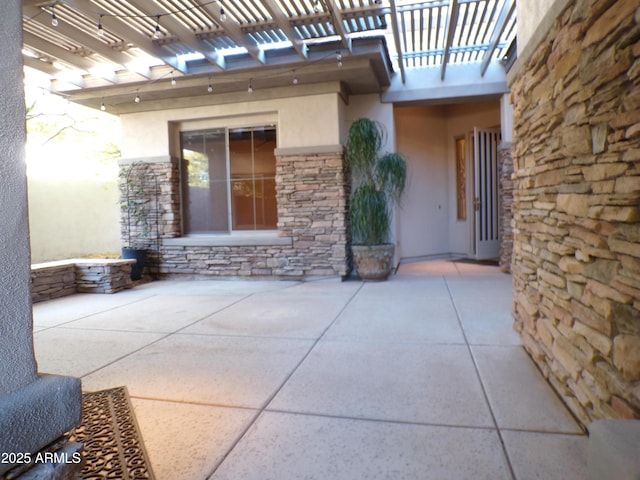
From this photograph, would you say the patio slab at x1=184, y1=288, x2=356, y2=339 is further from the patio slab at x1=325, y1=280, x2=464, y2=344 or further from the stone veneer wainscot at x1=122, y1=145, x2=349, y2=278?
the stone veneer wainscot at x1=122, y1=145, x2=349, y2=278

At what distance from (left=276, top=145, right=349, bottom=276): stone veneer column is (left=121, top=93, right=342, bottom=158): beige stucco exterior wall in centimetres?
20

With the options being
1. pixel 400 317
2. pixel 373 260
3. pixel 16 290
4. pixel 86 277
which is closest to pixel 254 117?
pixel 373 260

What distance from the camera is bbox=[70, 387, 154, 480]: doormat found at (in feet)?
5.13

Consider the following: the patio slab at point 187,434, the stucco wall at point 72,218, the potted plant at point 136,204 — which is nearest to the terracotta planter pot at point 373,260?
the potted plant at point 136,204

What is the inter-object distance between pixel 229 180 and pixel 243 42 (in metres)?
2.30

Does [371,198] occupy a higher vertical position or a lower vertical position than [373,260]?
higher

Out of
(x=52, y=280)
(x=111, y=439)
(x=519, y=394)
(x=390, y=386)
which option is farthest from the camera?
(x=52, y=280)

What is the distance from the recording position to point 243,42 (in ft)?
14.9

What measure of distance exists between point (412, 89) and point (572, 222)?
4807 millimetres

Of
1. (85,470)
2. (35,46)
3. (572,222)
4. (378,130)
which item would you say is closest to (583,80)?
(572,222)

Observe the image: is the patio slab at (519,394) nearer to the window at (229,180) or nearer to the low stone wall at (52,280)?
the window at (229,180)

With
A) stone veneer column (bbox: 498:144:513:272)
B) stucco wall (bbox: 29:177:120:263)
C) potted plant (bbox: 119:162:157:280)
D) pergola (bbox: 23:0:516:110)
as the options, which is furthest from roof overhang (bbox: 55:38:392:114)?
stucco wall (bbox: 29:177:120:263)

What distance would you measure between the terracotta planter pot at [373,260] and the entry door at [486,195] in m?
2.42

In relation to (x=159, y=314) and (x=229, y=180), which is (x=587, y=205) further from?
(x=229, y=180)
